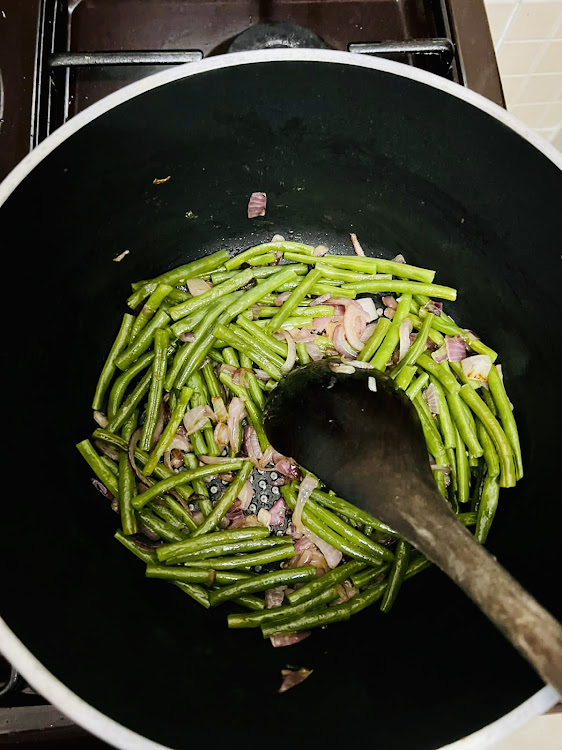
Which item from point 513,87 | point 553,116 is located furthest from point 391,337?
point 553,116

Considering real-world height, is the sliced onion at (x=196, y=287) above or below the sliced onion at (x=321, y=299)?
above

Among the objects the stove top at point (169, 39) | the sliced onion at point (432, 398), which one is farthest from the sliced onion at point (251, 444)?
the stove top at point (169, 39)

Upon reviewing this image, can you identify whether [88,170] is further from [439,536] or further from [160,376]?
[439,536]

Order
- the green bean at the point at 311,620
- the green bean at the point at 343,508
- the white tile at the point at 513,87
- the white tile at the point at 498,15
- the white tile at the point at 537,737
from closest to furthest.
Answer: the green bean at the point at 311,620, the green bean at the point at 343,508, the white tile at the point at 537,737, the white tile at the point at 498,15, the white tile at the point at 513,87

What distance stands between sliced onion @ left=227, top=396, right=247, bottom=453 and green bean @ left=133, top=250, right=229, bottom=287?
56 cm

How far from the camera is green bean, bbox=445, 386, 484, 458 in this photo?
2.30 metres

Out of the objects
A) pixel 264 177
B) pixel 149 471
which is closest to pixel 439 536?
pixel 149 471

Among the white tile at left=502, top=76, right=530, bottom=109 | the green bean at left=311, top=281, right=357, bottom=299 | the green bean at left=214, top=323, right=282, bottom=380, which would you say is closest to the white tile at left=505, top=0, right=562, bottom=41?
the white tile at left=502, top=76, right=530, bottom=109

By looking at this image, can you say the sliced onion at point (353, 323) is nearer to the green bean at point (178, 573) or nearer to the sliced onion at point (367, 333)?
the sliced onion at point (367, 333)

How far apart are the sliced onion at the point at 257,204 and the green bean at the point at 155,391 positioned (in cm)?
68

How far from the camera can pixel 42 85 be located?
7.54ft

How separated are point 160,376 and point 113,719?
47.7 inches

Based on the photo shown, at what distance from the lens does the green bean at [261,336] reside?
242 cm

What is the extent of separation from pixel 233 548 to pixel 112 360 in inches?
34.8
